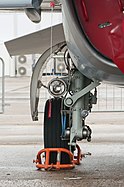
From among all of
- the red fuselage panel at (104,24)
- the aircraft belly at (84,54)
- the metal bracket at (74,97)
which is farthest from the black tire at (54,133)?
the red fuselage panel at (104,24)

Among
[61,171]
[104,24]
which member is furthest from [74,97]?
[104,24]

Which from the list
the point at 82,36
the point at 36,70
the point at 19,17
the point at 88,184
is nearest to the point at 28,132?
the point at 36,70

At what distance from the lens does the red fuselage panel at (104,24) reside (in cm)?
348

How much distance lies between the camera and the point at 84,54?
3965 millimetres

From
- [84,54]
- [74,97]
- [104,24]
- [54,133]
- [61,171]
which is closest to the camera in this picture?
[104,24]

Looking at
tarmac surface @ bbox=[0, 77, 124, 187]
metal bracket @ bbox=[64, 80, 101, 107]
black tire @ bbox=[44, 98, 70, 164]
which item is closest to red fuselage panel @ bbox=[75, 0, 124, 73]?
metal bracket @ bbox=[64, 80, 101, 107]

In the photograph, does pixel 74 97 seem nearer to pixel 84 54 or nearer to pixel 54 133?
pixel 54 133

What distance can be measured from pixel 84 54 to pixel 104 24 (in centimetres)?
39

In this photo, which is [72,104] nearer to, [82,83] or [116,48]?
[82,83]

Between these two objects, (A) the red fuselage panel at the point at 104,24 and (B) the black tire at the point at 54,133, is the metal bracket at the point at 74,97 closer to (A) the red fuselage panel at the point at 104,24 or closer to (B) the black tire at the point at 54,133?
(B) the black tire at the point at 54,133

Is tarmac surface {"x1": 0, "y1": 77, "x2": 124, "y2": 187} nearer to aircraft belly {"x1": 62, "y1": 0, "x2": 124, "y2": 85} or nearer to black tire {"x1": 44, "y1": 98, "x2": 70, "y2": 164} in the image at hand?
black tire {"x1": 44, "y1": 98, "x2": 70, "y2": 164}

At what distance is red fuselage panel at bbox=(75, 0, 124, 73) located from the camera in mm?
3480

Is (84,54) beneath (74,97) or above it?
above

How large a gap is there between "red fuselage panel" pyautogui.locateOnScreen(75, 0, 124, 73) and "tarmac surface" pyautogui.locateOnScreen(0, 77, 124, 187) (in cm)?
140
